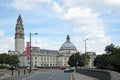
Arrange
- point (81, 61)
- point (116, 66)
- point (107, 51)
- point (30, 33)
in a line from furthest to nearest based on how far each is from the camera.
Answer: point (81, 61) → point (107, 51) → point (30, 33) → point (116, 66)

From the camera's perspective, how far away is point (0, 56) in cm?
19512

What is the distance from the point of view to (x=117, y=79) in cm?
1889

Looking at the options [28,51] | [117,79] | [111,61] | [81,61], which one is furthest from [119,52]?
[81,61]

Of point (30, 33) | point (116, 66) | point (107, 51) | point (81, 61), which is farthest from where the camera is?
point (81, 61)

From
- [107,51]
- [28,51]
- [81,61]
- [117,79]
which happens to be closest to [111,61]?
[28,51]

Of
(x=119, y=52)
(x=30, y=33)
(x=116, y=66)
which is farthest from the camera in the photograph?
(x=30, y=33)

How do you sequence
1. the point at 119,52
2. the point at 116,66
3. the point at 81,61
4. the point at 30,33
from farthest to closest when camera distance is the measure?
the point at 81,61 → the point at 30,33 → the point at 119,52 → the point at 116,66

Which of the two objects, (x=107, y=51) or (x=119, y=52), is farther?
(x=107, y=51)

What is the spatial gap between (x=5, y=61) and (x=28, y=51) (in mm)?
121706

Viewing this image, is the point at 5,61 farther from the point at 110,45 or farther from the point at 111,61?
the point at 111,61

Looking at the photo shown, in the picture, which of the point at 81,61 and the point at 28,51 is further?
the point at 81,61

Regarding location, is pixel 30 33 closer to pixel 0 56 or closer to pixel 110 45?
pixel 110 45

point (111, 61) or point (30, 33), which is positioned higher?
point (30, 33)

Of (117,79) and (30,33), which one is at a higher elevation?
(30,33)
